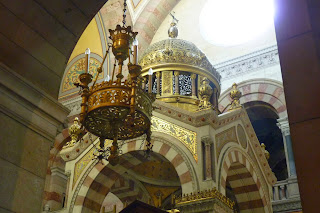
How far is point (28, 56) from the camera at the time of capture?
12.3ft

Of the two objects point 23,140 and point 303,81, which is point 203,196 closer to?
point 23,140

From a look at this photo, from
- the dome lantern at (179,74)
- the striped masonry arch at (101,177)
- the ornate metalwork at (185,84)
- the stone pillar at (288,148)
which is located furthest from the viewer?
the stone pillar at (288,148)

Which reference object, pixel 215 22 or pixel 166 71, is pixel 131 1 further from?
pixel 166 71

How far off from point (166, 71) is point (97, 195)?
316 centimetres

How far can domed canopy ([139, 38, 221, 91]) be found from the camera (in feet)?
31.7

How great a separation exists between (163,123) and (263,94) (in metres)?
5.23

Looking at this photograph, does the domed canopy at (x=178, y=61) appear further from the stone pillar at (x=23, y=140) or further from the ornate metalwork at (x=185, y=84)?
the stone pillar at (x=23, y=140)

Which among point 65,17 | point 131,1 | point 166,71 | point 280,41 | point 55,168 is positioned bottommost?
point 280,41

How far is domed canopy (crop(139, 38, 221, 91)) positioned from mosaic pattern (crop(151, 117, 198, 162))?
6.99ft

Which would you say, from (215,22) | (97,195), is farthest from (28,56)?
(215,22)

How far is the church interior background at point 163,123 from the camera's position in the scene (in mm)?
3607

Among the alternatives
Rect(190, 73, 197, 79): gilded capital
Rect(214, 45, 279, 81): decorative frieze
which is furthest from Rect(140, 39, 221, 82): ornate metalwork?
Rect(214, 45, 279, 81): decorative frieze

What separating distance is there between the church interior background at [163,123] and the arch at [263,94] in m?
0.03

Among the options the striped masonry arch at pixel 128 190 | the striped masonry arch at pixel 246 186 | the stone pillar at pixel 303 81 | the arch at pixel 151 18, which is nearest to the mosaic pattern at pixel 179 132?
the striped masonry arch at pixel 246 186
